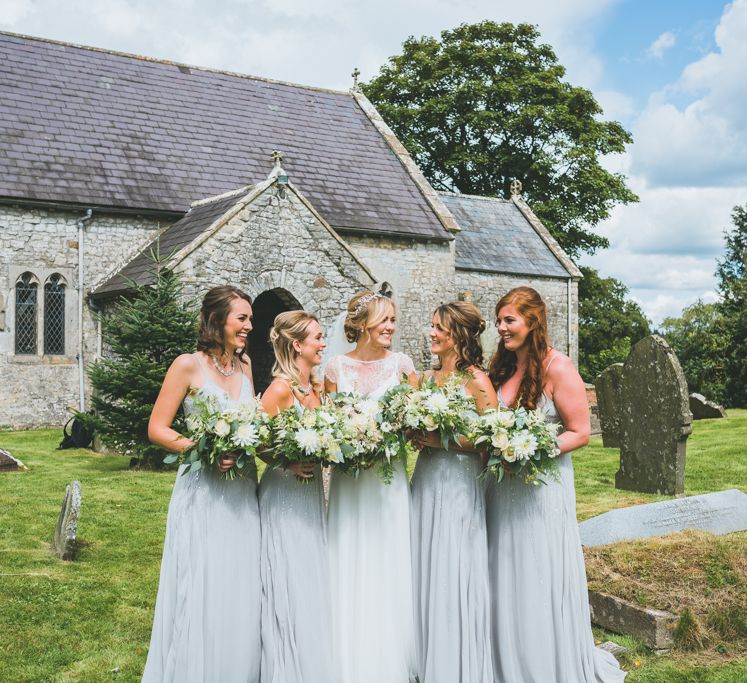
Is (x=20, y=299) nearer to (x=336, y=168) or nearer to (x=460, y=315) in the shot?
(x=336, y=168)

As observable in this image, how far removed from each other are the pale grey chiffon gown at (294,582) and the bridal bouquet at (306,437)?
0.40 ft

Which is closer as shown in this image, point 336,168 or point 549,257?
point 336,168

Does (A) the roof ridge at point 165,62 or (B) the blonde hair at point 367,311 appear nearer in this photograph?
(B) the blonde hair at point 367,311

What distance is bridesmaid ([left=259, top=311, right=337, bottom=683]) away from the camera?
14.4 ft

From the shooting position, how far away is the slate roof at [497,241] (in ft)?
81.5

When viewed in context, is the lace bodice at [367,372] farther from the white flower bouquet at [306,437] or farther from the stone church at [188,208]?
the stone church at [188,208]

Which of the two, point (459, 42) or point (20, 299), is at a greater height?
point (459, 42)

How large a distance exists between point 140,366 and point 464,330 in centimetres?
845

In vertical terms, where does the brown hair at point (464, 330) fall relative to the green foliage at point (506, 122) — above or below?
below

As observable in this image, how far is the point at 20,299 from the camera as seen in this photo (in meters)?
18.4

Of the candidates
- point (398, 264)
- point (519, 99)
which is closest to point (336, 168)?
point (398, 264)

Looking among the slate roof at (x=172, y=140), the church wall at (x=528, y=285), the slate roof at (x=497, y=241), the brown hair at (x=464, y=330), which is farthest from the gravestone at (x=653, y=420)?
the slate roof at (x=497, y=241)

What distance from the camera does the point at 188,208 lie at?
1925cm

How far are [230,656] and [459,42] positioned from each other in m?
33.7
